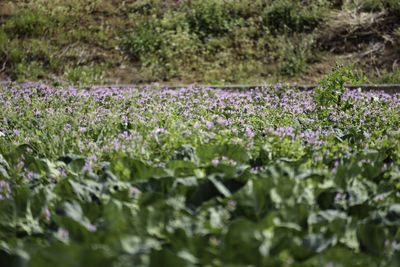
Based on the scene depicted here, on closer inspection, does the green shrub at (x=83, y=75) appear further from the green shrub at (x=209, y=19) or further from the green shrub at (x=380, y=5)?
the green shrub at (x=380, y=5)

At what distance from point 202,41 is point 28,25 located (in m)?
4.39

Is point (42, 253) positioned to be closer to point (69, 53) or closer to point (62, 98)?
point (62, 98)

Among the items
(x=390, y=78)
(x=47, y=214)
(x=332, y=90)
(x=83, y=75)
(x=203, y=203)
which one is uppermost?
(x=203, y=203)

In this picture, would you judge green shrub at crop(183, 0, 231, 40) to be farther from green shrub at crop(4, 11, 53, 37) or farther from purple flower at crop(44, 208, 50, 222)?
purple flower at crop(44, 208, 50, 222)

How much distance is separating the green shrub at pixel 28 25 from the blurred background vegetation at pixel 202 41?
0.02 meters

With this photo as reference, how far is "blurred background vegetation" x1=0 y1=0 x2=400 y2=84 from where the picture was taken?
9172 mm

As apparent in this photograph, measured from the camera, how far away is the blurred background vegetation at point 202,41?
917 centimetres

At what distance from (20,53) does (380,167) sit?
898 centimetres

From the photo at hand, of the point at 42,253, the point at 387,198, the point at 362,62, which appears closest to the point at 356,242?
the point at 387,198

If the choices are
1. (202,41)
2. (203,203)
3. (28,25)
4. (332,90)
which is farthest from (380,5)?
(203,203)

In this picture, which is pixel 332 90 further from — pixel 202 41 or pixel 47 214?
pixel 202 41

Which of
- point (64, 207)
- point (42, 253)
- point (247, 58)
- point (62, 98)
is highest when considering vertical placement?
point (42, 253)

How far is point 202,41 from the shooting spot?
1046 cm

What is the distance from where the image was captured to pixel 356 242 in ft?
6.86
